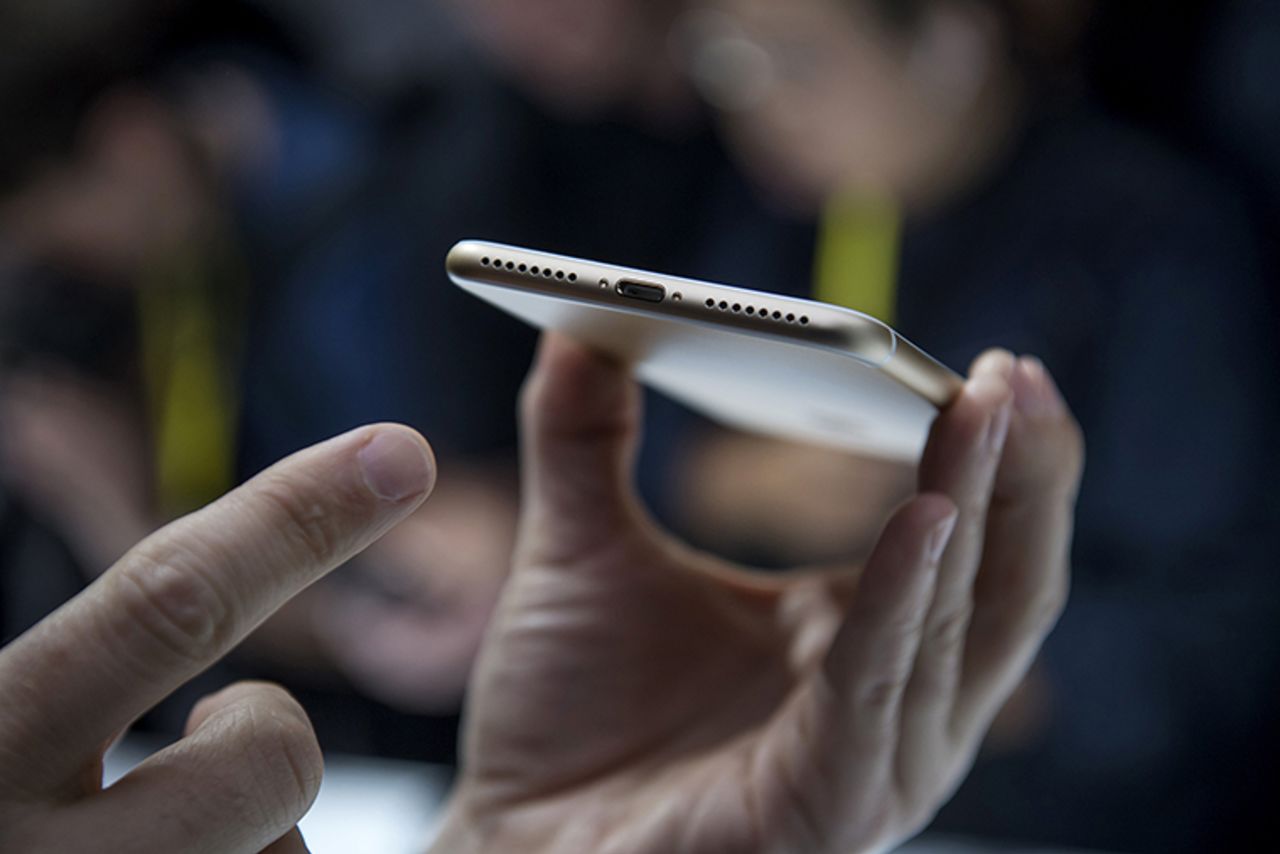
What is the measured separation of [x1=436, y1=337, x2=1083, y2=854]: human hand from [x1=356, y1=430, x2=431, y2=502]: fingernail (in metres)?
0.24

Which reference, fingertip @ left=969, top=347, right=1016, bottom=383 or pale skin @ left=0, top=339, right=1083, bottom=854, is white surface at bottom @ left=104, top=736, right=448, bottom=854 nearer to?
pale skin @ left=0, top=339, right=1083, bottom=854

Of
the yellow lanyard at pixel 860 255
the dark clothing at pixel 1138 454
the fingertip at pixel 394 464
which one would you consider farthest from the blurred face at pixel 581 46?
the fingertip at pixel 394 464

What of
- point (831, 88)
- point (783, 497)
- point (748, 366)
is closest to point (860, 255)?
point (831, 88)

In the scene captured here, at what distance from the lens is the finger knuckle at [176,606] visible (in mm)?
365

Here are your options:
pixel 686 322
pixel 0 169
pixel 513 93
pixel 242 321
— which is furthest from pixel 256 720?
pixel 0 169

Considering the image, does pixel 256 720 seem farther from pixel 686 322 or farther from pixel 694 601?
pixel 694 601

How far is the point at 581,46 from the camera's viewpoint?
5.48ft

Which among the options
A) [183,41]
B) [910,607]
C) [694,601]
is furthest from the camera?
[183,41]

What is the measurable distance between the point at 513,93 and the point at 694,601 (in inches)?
48.5

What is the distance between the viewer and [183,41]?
190 centimetres

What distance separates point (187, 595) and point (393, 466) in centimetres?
9

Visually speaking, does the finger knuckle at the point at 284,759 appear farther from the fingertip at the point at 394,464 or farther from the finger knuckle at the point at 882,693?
the finger knuckle at the point at 882,693

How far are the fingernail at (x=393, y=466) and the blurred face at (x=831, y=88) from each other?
123 cm

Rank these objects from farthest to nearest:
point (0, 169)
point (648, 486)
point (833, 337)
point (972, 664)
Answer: point (0, 169)
point (648, 486)
point (972, 664)
point (833, 337)
